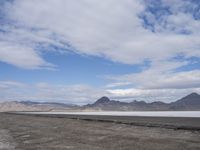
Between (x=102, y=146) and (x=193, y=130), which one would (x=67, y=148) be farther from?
(x=193, y=130)

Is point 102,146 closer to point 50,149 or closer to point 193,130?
point 50,149

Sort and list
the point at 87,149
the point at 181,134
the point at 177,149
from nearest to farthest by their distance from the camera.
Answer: the point at 177,149
the point at 87,149
the point at 181,134

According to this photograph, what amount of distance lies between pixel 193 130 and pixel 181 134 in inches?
91.3

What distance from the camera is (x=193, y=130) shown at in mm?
31438

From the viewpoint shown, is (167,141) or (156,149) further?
(167,141)

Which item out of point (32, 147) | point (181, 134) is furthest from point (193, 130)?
point (32, 147)

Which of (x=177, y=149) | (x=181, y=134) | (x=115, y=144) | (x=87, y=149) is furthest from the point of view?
(x=181, y=134)

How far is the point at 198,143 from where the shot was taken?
23969 mm

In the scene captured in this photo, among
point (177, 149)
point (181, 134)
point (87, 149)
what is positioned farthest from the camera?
point (181, 134)

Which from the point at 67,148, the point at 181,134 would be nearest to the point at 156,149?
the point at 67,148

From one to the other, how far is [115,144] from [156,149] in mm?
4488

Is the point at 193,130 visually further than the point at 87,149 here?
Yes

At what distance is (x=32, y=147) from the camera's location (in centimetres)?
2606

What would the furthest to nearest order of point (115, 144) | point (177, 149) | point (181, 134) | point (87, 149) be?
point (181, 134)
point (115, 144)
point (87, 149)
point (177, 149)
